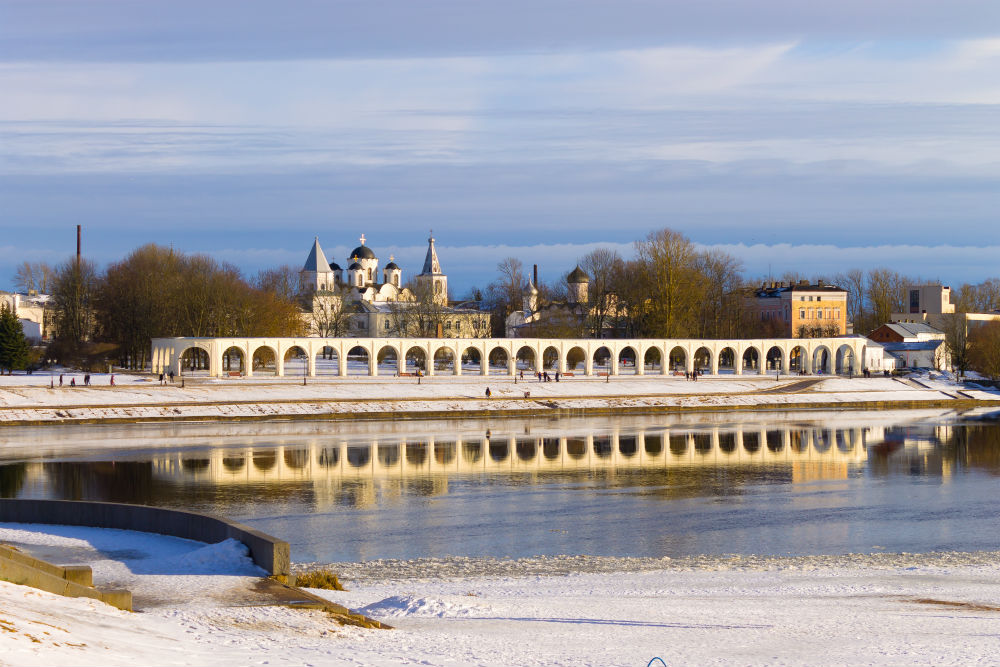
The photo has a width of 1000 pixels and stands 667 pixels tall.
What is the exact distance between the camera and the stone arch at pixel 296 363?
70625 mm

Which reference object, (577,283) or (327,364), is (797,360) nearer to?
(577,283)

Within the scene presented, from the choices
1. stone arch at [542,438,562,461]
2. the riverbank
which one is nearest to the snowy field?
stone arch at [542,438,562,461]

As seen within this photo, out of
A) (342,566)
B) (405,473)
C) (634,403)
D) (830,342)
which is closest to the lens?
(342,566)

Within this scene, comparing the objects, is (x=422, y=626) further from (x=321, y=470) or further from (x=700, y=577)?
(x=321, y=470)

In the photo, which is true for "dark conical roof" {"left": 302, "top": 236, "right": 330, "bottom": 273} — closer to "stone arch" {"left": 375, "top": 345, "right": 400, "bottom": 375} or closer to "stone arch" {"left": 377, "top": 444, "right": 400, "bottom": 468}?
"stone arch" {"left": 375, "top": 345, "right": 400, "bottom": 375}

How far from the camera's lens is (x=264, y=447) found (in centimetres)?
4084

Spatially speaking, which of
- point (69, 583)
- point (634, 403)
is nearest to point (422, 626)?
point (69, 583)

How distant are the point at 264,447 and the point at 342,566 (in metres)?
22.3

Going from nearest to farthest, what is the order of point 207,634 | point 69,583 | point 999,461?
1. point 207,634
2. point 69,583
3. point 999,461

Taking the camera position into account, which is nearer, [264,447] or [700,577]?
[700,577]

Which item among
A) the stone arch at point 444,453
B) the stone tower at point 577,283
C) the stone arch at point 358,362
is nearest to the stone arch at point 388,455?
the stone arch at point 444,453

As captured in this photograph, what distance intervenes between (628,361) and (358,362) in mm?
23165

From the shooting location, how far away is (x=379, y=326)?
114 meters

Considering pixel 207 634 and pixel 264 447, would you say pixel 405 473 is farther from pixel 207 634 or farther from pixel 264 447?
pixel 207 634
